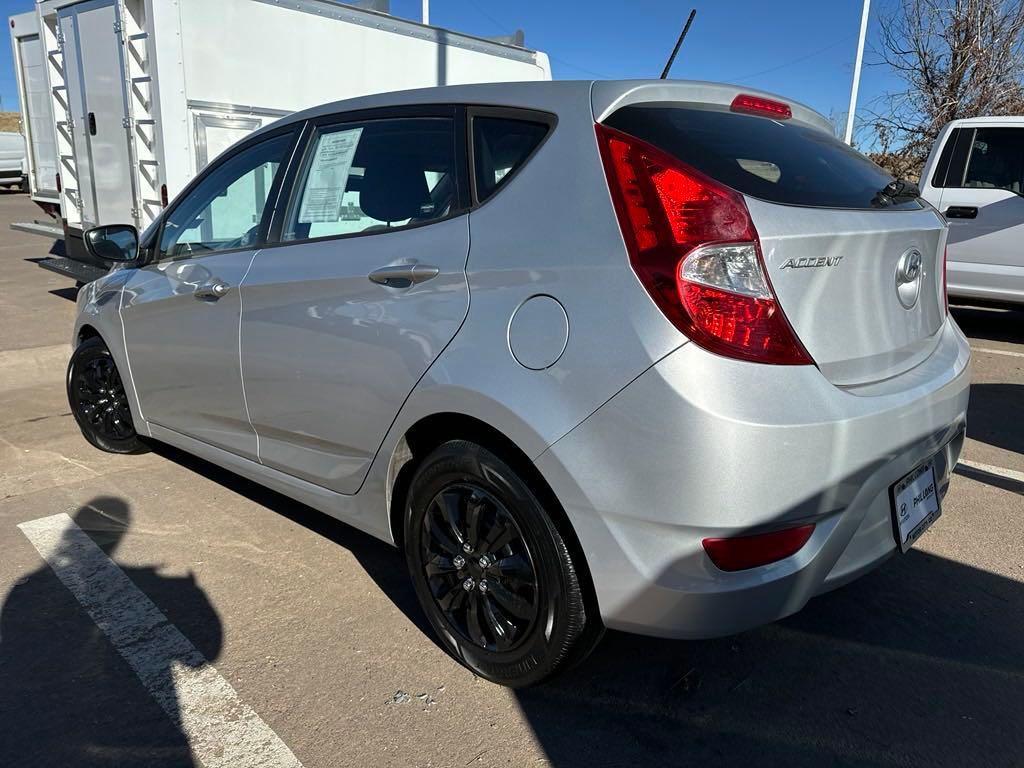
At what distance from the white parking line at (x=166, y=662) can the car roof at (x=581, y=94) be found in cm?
193

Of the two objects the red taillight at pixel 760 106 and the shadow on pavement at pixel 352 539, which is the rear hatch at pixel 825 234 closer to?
the red taillight at pixel 760 106

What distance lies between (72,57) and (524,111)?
695 centimetres

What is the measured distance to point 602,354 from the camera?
6.38 feet

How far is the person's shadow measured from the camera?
7.21 ft

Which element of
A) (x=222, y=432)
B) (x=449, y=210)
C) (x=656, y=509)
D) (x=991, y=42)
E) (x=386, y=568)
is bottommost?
(x=386, y=568)

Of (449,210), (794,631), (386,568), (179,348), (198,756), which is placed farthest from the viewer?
(179,348)

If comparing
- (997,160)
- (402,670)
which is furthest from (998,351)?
(402,670)

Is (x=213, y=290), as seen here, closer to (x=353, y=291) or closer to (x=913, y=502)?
(x=353, y=291)

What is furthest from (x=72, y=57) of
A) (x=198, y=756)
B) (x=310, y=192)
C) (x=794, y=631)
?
(x=794, y=631)

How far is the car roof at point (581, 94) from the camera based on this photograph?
85.7 inches

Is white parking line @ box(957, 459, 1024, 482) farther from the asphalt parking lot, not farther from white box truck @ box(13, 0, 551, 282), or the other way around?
white box truck @ box(13, 0, 551, 282)

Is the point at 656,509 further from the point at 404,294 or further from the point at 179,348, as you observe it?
the point at 179,348

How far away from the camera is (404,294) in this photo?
7.95 feet

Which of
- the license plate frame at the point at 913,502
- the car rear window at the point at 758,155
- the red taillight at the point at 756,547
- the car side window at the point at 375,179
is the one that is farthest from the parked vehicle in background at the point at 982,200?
the red taillight at the point at 756,547
